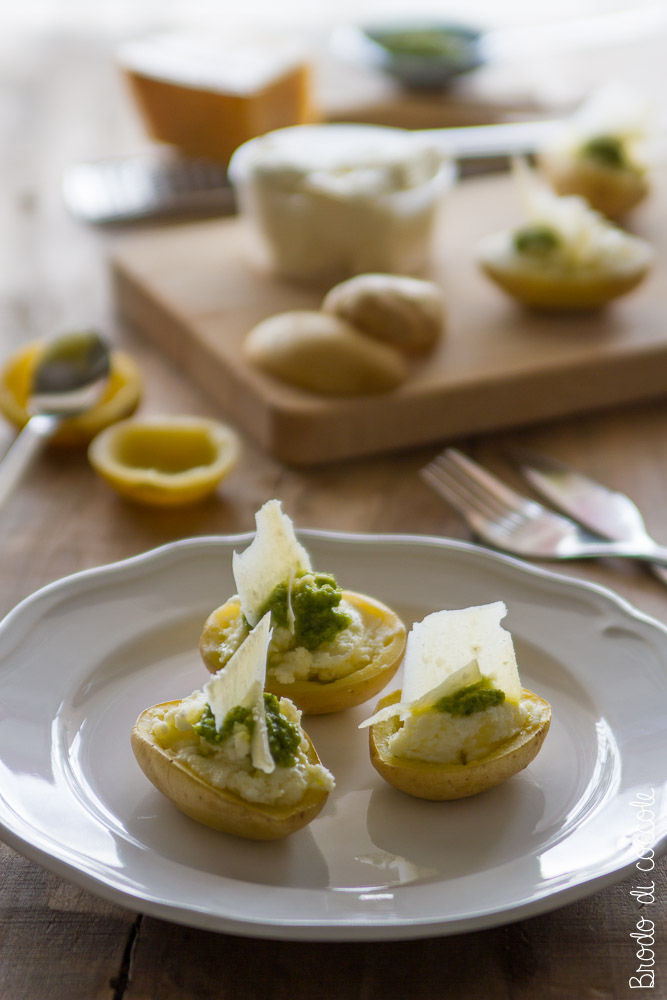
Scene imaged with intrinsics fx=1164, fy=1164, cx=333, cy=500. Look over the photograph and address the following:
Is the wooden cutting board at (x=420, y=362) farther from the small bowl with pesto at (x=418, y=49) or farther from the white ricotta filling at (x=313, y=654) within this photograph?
the small bowl with pesto at (x=418, y=49)

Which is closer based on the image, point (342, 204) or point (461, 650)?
point (461, 650)

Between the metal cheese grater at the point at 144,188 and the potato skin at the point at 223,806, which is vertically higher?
the potato skin at the point at 223,806

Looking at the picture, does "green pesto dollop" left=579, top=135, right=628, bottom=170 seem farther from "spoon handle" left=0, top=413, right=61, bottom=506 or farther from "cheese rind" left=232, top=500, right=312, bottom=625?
"cheese rind" left=232, top=500, right=312, bottom=625

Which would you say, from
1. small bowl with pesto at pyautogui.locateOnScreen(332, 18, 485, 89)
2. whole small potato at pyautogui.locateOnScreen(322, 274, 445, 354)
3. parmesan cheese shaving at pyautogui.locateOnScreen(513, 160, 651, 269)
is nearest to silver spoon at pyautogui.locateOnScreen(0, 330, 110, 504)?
whole small potato at pyautogui.locateOnScreen(322, 274, 445, 354)

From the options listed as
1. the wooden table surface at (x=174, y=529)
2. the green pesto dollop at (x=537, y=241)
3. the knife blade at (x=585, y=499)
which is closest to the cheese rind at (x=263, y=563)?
the wooden table surface at (x=174, y=529)

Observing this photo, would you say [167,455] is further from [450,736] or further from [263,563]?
[450,736]

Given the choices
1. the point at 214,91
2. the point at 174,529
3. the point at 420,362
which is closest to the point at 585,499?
the point at 420,362
